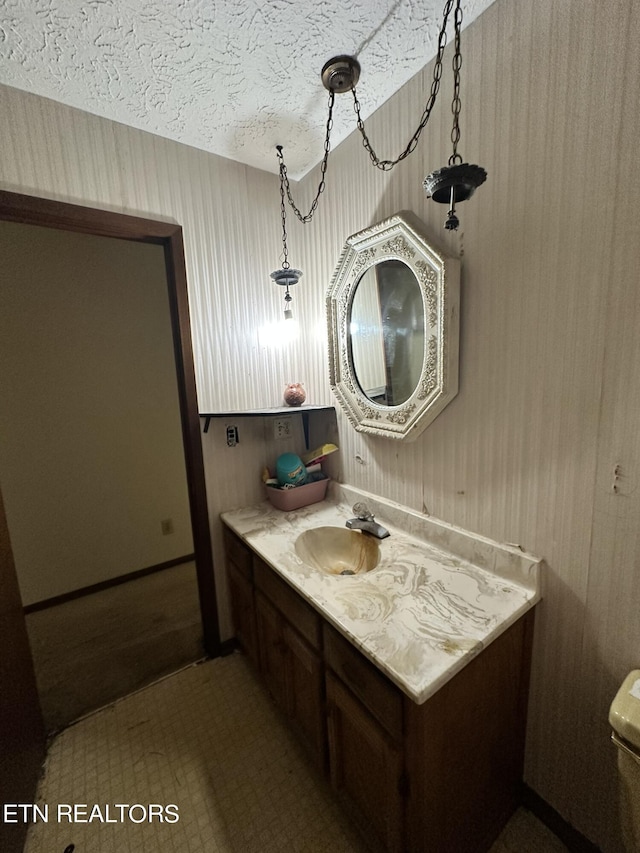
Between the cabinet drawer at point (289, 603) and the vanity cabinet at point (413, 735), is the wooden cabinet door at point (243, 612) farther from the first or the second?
the vanity cabinet at point (413, 735)

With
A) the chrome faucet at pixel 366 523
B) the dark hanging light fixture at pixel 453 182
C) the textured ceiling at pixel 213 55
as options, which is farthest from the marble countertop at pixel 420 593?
the textured ceiling at pixel 213 55

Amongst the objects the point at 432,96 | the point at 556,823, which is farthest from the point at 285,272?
the point at 556,823

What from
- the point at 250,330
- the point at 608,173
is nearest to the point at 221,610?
the point at 250,330

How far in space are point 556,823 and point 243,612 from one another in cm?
125

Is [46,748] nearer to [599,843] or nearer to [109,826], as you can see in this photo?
[109,826]

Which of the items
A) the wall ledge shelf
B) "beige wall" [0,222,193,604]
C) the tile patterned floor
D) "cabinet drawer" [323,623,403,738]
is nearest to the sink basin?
"cabinet drawer" [323,623,403,738]

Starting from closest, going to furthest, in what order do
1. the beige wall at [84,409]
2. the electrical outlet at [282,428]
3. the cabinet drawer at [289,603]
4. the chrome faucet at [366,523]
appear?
the cabinet drawer at [289,603] < the chrome faucet at [366,523] < the electrical outlet at [282,428] < the beige wall at [84,409]

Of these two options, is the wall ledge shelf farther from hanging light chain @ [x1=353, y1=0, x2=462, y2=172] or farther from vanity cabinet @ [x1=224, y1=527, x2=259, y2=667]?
hanging light chain @ [x1=353, y1=0, x2=462, y2=172]

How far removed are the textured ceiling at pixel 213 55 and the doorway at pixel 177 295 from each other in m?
0.36

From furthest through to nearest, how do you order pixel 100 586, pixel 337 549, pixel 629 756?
pixel 100 586, pixel 337 549, pixel 629 756

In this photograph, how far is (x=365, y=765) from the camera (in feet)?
3.11

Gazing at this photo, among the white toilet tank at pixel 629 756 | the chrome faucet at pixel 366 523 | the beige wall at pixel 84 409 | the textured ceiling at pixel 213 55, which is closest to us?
the white toilet tank at pixel 629 756

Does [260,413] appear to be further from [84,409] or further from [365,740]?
[84,409]

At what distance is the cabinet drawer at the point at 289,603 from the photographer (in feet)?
3.56
